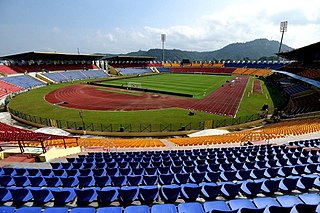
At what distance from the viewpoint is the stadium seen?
240 inches

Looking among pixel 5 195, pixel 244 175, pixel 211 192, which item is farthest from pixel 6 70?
pixel 244 175

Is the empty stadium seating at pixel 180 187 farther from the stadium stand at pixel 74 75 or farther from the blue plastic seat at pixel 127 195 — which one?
the stadium stand at pixel 74 75

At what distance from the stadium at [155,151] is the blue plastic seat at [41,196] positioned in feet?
0.10

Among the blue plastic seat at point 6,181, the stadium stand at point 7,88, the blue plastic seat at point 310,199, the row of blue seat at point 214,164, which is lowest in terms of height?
the stadium stand at point 7,88

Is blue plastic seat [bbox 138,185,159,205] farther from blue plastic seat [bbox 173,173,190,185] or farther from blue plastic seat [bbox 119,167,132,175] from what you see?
blue plastic seat [bbox 119,167,132,175]

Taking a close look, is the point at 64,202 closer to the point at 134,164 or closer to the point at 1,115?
the point at 134,164

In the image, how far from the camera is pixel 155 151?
13.6 meters

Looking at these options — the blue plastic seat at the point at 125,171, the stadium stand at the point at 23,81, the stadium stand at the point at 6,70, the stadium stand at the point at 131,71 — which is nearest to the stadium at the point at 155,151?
the blue plastic seat at the point at 125,171

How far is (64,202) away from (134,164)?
12.6ft

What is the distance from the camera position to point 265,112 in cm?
3145

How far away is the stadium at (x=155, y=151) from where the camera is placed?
6.09 m

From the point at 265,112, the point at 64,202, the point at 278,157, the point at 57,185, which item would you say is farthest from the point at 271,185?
the point at 265,112

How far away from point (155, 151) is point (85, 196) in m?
7.86

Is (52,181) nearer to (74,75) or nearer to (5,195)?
(5,195)
